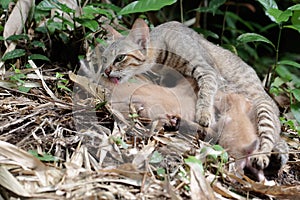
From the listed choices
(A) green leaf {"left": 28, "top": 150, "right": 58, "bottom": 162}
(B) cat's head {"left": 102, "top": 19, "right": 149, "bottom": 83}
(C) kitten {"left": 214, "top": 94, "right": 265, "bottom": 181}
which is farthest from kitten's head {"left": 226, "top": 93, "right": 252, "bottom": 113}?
(A) green leaf {"left": 28, "top": 150, "right": 58, "bottom": 162}

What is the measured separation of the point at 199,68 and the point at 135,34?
0.62 m

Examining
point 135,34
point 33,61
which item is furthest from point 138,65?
point 33,61

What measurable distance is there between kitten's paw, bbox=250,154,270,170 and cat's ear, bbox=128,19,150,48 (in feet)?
4.70

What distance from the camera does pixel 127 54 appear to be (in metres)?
3.76

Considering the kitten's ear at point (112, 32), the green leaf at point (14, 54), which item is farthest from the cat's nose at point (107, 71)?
the green leaf at point (14, 54)

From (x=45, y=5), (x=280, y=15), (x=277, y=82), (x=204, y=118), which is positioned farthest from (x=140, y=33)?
(x=277, y=82)

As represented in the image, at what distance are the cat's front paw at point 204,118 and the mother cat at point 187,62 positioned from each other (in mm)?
47

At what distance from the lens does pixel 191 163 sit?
8.16 feet

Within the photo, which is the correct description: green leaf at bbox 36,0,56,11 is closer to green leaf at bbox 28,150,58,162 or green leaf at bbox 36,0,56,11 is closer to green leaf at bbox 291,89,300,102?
green leaf at bbox 28,150,58,162

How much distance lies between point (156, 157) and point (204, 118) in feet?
2.43

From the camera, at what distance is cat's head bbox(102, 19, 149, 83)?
3.65 meters

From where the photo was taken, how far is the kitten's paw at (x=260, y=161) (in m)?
2.95

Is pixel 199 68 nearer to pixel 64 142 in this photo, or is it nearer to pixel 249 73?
pixel 249 73

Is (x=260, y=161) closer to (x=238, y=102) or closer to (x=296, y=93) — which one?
(x=238, y=102)
